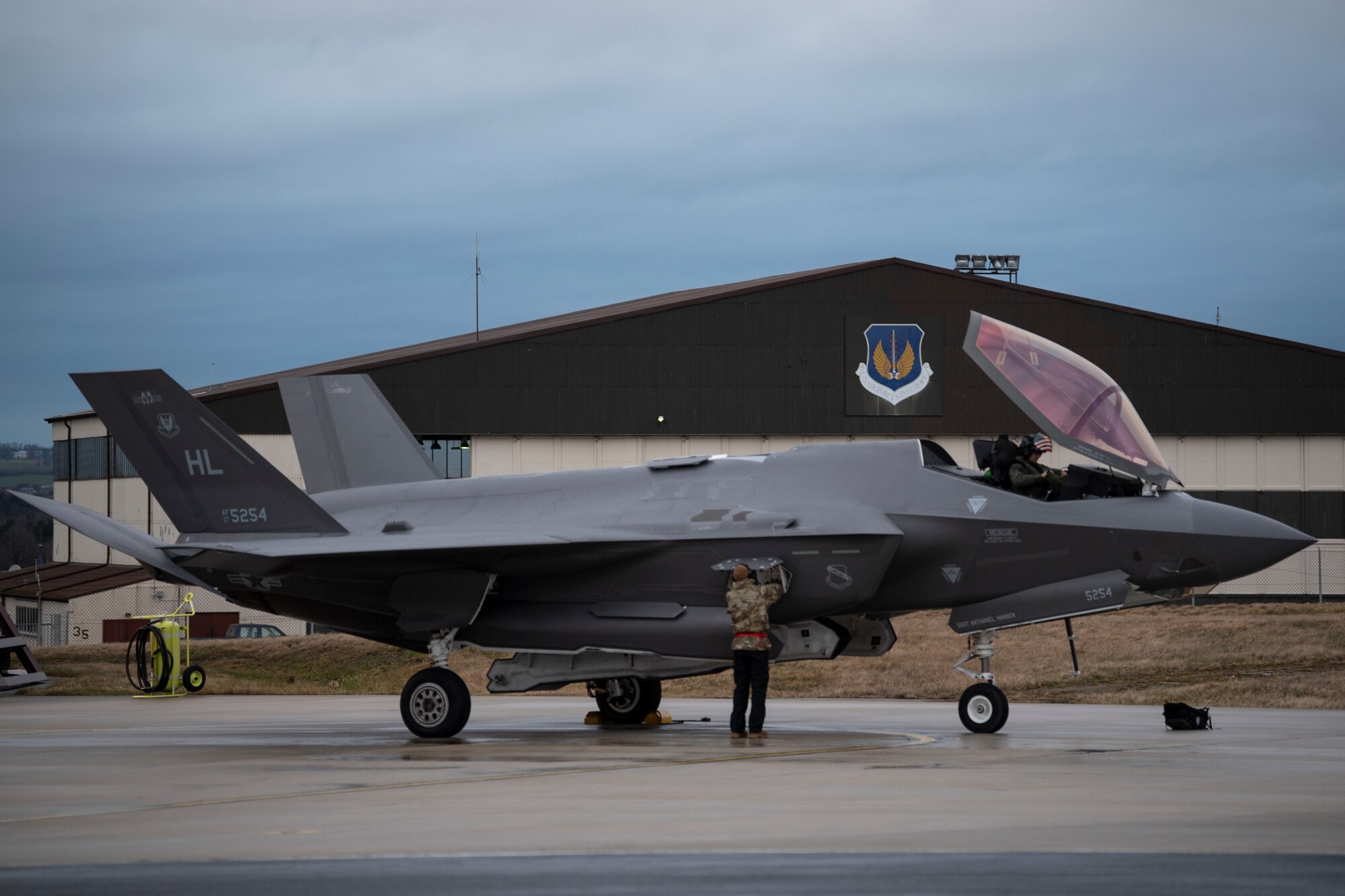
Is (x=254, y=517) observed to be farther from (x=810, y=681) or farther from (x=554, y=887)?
(x=810, y=681)

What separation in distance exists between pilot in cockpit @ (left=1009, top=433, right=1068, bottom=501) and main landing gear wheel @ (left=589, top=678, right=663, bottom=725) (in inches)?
206

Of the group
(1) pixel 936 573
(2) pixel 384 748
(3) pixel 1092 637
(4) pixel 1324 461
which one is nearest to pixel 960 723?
(1) pixel 936 573

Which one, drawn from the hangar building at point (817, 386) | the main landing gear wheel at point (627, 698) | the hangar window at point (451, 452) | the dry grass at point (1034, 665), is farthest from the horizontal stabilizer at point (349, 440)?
the hangar window at point (451, 452)

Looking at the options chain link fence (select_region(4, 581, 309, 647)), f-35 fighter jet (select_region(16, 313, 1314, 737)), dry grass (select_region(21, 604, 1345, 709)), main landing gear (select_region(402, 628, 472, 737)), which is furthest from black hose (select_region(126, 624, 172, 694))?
chain link fence (select_region(4, 581, 309, 647))

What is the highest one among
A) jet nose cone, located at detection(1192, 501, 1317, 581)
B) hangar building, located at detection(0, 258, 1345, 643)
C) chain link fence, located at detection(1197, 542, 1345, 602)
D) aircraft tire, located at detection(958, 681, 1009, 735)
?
hangar building, located at detection(0, 258, 1345, 643)

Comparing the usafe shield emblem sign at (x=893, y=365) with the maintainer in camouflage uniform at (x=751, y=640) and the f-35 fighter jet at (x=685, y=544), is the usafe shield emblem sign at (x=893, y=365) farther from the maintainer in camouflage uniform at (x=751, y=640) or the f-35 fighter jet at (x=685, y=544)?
the maintainer in camouflage uniform at (x=751, y=640)

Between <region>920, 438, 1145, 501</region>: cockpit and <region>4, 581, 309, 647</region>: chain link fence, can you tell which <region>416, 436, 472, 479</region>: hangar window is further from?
<region>920, 438, 1145, 501</region>: cockpit

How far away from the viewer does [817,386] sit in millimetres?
39969

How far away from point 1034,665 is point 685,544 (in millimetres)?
13038

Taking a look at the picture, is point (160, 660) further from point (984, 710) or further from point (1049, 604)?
point (1049, 604)

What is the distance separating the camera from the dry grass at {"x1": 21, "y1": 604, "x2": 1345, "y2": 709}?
22781mm

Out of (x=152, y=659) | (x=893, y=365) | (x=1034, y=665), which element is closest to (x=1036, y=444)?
(x=1034, y=665)

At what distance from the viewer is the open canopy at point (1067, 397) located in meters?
14.3

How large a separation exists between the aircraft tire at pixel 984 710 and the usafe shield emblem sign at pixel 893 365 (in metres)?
26.1
